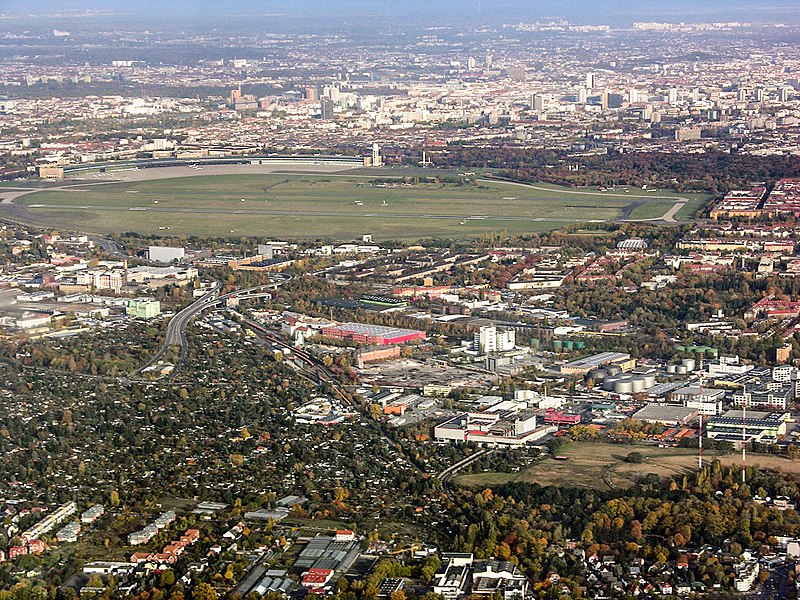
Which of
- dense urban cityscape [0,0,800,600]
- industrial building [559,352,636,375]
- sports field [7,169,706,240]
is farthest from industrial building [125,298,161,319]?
sports field [7,169,706,240]

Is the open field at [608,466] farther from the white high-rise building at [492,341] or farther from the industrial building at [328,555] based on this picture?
the white high-rise building at [492,341]

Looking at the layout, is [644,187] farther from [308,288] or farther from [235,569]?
[235,569]

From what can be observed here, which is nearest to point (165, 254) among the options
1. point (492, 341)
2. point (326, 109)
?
point (492, 341)

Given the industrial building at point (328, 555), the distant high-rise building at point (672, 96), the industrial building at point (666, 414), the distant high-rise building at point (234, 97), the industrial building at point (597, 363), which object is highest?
the industrial building at point (328, 555)

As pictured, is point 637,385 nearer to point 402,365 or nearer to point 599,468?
point 402,365

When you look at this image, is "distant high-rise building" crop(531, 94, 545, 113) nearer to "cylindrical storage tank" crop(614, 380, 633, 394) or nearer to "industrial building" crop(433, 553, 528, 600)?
"cylindrical storage tank" crop(614, 380, 633, 394)

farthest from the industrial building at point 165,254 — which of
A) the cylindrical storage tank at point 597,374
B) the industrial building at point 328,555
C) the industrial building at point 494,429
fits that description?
the industrial building at point 328,555

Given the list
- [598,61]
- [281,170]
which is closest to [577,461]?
[281,170]
